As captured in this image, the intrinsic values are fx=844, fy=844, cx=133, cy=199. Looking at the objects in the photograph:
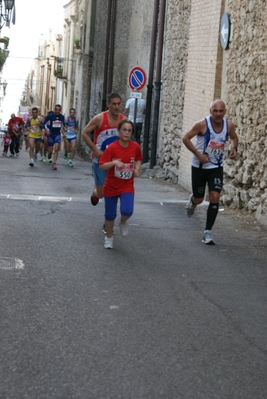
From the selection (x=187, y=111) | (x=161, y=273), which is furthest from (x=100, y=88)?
(x=161, y=273)

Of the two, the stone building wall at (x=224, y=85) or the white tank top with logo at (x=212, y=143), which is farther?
the stone building wall at (x=224, y=85)

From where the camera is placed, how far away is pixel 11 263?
26.4 ft

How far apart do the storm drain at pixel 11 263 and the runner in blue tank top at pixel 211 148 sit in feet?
8.90

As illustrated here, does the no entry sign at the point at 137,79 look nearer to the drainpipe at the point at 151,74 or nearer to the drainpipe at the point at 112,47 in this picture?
the drainpipe at the point at 151,74

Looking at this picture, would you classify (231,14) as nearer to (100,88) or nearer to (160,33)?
(160,33)

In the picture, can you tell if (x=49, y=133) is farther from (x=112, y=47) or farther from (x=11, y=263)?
(x=11, y=263)

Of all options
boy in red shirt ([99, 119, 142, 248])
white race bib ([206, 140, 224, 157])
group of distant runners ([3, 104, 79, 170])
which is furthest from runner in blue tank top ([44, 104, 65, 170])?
boy in red shirt ([99, 119, 142, 248])

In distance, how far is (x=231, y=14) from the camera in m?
14.6


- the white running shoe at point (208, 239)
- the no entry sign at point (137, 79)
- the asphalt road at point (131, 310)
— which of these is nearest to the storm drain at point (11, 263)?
the asphalt road at point (131, 310)

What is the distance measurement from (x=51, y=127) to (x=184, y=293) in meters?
15.9

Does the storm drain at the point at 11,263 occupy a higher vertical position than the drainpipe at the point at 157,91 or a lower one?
lower

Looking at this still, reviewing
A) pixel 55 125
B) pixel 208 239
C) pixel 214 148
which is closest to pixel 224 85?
pixel 214 148

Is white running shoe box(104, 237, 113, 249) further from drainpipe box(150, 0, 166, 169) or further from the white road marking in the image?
drainpipe box(150, 0, 166, 169)

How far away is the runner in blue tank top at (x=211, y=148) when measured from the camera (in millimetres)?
9969
